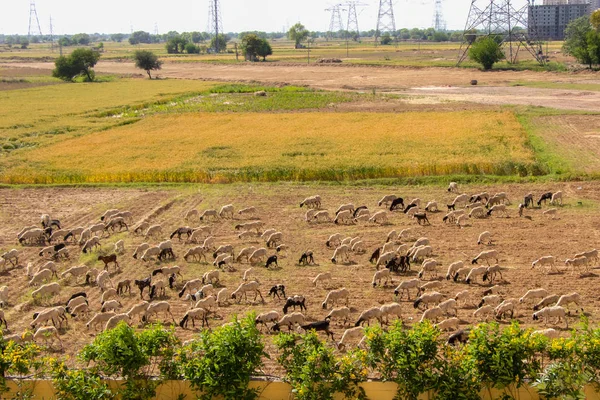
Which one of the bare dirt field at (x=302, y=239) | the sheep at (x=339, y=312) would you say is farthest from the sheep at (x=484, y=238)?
the sheep at (x=339, y=312)

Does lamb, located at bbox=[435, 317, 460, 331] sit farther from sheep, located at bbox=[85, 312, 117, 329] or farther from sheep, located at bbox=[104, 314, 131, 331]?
sheep, located at bbox=[85, 312, 117, 329]

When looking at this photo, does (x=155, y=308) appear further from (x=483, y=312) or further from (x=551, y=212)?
(x=551, y=212)

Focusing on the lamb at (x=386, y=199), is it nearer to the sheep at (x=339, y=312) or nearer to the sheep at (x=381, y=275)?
the sheep at (x=381, y=275)

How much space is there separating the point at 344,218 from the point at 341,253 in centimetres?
490

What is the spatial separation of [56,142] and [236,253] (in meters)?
29.6

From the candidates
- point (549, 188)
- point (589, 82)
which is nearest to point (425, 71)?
point (589, 82)

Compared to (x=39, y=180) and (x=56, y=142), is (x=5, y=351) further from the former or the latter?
(x=56, y=142)

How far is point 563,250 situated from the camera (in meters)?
24.2

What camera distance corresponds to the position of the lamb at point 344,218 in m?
28.4

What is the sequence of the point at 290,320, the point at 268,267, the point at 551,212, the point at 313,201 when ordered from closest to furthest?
the point at 290,320 < the point at 268,267 < the point at 551,212 < the point at 313,201

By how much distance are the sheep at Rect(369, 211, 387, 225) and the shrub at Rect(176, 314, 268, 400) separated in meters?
16.2

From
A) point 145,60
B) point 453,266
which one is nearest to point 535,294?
point 453,266

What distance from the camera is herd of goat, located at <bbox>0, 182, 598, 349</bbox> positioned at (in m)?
18.4

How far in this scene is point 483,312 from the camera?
60.5 ft
